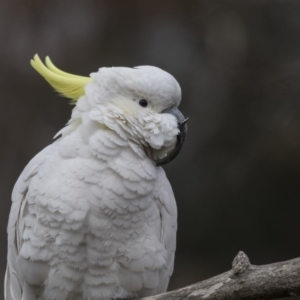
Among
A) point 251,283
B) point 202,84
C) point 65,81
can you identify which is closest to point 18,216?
point 65,81

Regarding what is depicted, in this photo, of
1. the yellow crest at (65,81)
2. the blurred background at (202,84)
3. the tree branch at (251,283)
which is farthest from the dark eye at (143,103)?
the blurred background at (202,84)

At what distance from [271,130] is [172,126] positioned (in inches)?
60.5

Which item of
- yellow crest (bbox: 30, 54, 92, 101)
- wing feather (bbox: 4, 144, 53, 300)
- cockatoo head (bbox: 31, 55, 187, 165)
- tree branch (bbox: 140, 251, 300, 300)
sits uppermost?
yellow crest (bbox: 30, 54, 92, 101)

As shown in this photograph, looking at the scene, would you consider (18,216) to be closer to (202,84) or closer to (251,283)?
(251,283)

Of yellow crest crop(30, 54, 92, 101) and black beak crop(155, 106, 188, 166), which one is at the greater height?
yellow crest crop(30, 54, 92, 101)

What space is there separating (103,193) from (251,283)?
615mm

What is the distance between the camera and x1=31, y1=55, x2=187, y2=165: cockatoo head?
2.02 m

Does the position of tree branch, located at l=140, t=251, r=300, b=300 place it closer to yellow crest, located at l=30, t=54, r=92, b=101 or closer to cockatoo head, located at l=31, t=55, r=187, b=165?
cockatoo head, located at l=31, t=55, r=187, b=165

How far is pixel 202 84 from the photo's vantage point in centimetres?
349

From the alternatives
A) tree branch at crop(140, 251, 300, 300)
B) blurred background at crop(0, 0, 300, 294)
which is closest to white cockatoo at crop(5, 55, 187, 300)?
tree branch at crop(140, 251, 300, 300)

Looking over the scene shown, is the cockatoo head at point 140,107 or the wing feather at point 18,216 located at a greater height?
the cockatoo head at point 140,107

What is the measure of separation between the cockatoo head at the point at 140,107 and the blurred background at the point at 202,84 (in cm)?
141

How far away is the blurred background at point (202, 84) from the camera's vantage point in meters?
3.47

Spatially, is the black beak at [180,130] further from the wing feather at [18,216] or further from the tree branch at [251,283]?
the tree branch at [251,283]
